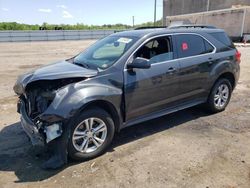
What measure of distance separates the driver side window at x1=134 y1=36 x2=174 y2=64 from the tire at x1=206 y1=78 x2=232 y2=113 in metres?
1.43

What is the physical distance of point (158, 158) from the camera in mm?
3812

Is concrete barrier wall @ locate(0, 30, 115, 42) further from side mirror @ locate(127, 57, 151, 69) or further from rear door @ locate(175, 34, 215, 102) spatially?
side mirror @ locate(127, 57, 151, 69)

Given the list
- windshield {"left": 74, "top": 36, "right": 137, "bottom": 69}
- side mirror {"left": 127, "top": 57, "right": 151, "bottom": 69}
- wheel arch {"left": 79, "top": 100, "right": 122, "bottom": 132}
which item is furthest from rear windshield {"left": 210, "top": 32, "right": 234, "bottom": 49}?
wheel arch {"left": 79, "top": 100, "right": 122, "bottom": 132}

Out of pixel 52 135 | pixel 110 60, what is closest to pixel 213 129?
pixel 110 60

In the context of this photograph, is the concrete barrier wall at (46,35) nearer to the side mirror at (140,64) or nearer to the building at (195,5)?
the building at (195,5)

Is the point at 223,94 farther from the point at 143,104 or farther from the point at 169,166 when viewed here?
the point at 169,166

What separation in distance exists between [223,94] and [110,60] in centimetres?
284

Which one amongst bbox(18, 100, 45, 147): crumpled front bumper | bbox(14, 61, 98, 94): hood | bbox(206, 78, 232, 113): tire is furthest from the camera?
bbox(206, 78, 232, 113): tire

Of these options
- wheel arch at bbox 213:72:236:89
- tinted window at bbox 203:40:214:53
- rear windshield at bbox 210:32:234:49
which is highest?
rear windshield at bbox 210:32:234:49

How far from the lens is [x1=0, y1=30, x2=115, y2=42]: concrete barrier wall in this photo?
1287 inches

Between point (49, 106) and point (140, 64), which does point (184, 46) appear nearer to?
point (140, 64)

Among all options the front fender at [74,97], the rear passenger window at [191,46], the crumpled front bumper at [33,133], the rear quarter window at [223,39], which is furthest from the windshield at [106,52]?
the rear quarter window at [223,39]

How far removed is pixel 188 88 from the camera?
16.0ft

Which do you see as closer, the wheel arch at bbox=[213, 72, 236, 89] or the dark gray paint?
the dark gray paint
